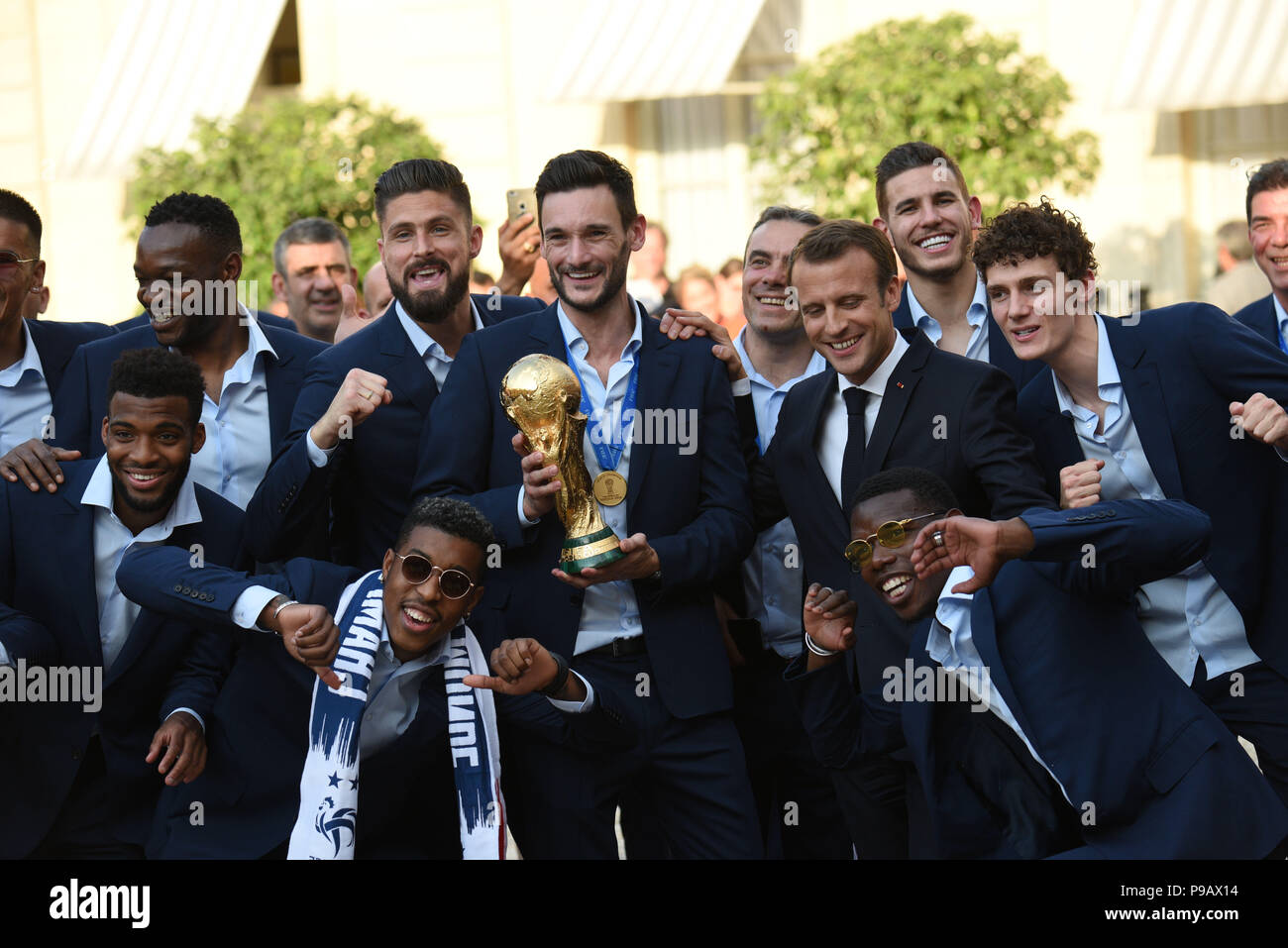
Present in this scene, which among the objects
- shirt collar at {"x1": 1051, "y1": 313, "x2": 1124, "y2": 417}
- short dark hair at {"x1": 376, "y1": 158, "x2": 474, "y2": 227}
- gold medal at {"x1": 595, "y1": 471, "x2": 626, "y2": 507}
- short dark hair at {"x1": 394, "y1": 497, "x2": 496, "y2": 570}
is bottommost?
short dark hair at {"x1": 394, "y1": 497, "x2": 496, "y2": 570}

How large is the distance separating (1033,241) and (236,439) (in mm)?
2461

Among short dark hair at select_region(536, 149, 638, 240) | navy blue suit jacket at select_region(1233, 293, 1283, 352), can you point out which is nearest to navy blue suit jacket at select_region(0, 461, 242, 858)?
short dark hair at select_region(536, 149, 638, 240)

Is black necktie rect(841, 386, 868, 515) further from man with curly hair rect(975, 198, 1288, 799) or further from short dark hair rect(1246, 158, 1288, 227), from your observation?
short dark hair rect(1246, 158, 1288, 227)

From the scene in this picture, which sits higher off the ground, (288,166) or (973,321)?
(288,166)

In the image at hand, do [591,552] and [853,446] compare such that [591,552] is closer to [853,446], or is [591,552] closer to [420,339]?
[853,446]

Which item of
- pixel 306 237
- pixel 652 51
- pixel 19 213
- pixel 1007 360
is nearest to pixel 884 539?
pixel 1007 360

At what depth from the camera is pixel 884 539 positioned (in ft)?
12.4

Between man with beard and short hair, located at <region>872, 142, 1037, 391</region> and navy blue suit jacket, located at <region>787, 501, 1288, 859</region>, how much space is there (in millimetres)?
1388

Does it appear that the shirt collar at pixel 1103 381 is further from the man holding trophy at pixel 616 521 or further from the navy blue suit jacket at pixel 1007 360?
the man holding trophy at pixel 616 521

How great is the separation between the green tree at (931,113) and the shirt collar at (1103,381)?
718cm

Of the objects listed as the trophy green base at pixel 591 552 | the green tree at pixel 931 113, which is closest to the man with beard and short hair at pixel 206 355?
the trophy green base at pixel 591 552

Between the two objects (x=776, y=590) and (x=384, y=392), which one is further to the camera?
(x=776, y=590)

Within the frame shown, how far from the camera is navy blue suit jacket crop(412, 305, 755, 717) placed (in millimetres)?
4199
